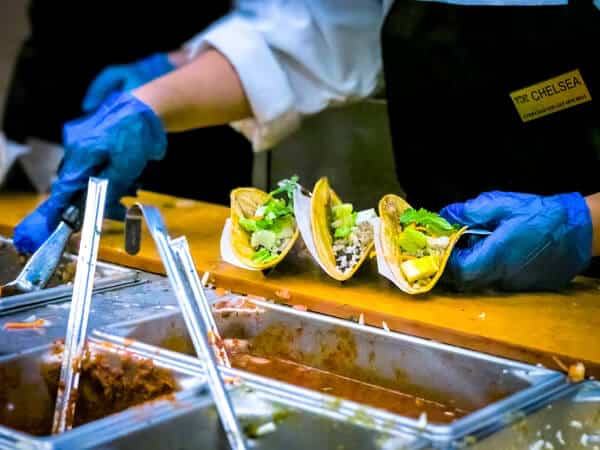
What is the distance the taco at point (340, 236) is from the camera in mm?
1627

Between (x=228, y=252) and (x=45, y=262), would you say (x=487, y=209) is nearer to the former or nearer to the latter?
(x=228, y=252)

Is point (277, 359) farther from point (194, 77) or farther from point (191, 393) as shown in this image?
point (194, 77)

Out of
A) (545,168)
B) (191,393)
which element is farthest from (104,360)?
(545,168)

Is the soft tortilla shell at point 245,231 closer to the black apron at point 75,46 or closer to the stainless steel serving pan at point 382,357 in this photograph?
the stainless steel serving pan at point 382,357

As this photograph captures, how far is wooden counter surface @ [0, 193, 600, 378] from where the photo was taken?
139 centimetres

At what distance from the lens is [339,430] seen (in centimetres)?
113

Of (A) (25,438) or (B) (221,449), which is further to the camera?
(B) (221,449)

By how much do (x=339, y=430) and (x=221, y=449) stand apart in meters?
0.15

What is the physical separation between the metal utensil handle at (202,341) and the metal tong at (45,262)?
1.30 feet

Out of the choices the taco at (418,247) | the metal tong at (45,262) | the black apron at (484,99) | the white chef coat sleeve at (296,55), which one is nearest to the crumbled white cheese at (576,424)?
the taco at (418,247)

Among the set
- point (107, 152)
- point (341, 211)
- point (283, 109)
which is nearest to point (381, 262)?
point (341, 211)

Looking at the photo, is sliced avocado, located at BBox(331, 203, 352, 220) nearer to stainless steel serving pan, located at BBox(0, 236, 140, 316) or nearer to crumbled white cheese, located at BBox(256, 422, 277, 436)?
stainless steel serving pan, located at BBox(0, 236, 140, 316)

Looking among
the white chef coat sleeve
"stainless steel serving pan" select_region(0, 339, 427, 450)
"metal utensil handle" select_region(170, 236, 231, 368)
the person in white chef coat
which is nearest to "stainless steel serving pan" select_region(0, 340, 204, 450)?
"stainless steel serving pan" select_region(0, 339, 427, 450)

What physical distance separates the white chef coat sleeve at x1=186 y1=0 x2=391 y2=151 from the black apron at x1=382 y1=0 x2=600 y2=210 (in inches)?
9.0
